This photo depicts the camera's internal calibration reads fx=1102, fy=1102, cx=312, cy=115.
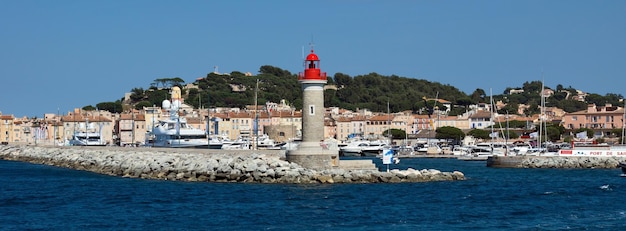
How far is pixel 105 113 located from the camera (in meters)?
106

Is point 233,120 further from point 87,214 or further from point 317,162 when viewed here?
point 87,214

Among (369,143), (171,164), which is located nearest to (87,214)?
(171,164)

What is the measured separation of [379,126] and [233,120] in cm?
1327

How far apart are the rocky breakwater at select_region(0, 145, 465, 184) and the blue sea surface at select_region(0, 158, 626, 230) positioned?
0.99 metres

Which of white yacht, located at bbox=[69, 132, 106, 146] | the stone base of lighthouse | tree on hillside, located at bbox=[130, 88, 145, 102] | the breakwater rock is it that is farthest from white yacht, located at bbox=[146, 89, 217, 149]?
tree on hillside, located at bbox=[130, 88, 145, 102]

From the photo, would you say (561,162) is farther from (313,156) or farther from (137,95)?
(137,95)

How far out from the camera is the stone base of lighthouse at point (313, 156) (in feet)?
112

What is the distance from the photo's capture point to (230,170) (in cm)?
3509

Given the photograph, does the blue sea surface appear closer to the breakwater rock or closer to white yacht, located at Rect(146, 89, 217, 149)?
the breakwater rock

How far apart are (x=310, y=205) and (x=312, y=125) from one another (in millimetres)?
7550

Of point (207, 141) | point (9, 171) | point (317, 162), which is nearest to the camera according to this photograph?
point (317, 162)

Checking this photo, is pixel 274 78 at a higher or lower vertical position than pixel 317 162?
higher

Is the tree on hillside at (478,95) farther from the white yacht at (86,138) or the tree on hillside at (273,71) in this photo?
the white yacht at (86,138)

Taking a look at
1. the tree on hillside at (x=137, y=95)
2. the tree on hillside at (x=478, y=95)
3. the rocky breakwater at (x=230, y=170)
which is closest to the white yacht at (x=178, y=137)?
the rocky breakwater at (x=230, y=170)
